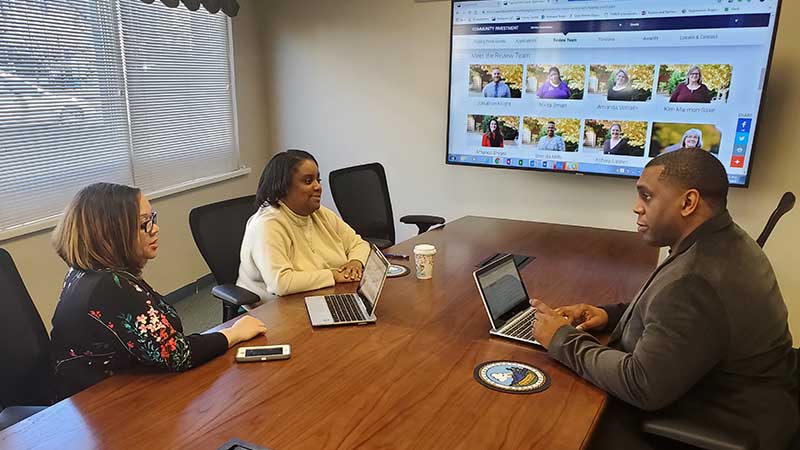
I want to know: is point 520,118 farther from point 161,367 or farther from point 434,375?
point 161,367

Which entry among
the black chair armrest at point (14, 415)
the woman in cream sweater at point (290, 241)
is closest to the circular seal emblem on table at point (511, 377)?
the woman in cream sweater at point (290, 241)

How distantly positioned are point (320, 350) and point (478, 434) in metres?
0.53

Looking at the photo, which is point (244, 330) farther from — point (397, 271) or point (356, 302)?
point (397, 271)

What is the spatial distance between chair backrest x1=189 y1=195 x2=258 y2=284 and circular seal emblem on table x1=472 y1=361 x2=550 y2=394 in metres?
1.30

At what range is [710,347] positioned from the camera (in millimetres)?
1233

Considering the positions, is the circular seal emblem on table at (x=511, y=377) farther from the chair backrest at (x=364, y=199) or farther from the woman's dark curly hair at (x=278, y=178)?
the chair backrest at (x=364, y=199)

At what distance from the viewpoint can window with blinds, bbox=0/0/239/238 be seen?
8.84ft

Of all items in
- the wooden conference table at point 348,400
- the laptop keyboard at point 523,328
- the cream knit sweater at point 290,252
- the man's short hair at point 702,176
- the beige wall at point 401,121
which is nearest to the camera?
the wooden conference table at point 348,400

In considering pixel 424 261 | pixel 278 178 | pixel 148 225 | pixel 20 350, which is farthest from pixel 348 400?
pixel 278 178

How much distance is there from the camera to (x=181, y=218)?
147 inches

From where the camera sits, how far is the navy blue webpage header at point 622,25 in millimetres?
2805

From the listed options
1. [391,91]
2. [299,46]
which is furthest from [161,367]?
[299,46]

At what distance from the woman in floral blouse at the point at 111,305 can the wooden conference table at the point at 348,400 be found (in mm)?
71

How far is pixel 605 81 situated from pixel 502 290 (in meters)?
1.97
